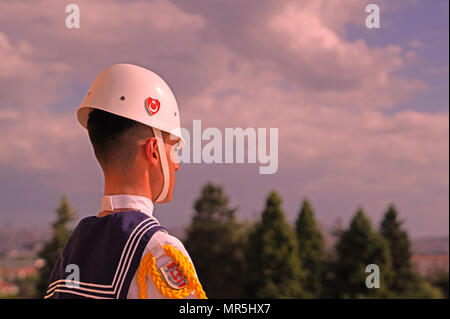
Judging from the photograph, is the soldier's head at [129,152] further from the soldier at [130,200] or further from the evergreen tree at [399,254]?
the evergreen tree at [399,254]

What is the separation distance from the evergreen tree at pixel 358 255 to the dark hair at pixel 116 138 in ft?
121

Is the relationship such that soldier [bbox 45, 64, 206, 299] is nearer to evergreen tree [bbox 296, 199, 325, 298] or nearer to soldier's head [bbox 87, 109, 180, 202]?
soldier's head [bbox 87, 109, 180, 202]

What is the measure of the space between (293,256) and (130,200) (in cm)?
3581

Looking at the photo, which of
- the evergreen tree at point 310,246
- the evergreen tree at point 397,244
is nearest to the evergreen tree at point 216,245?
the evergreen tree at point 310,246

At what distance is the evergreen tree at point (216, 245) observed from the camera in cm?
4059

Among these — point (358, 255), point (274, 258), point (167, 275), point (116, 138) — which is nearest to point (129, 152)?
Answer: point (116, 138)

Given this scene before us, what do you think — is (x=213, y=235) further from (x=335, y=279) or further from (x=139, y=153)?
(x=139, y=153)

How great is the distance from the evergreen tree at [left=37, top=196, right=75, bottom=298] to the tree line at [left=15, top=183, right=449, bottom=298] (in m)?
0.28

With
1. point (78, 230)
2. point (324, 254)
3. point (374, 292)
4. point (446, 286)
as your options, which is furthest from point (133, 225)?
point (446, 286)

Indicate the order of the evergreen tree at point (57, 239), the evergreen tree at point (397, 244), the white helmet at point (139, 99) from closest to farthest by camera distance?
1. the white helmet at point (139, 99)
2. the evergreen tree at point (397, 244)
3. the evergreen tree at point (57, 239)

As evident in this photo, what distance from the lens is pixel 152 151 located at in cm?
381

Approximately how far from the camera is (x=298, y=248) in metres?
40.4

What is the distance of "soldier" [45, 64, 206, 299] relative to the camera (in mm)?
3453

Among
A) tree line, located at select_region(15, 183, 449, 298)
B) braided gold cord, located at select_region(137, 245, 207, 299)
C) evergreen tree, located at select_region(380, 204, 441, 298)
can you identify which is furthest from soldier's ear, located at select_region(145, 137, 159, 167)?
evergreen tree, located at select_region(380, 204, 441, 298)
